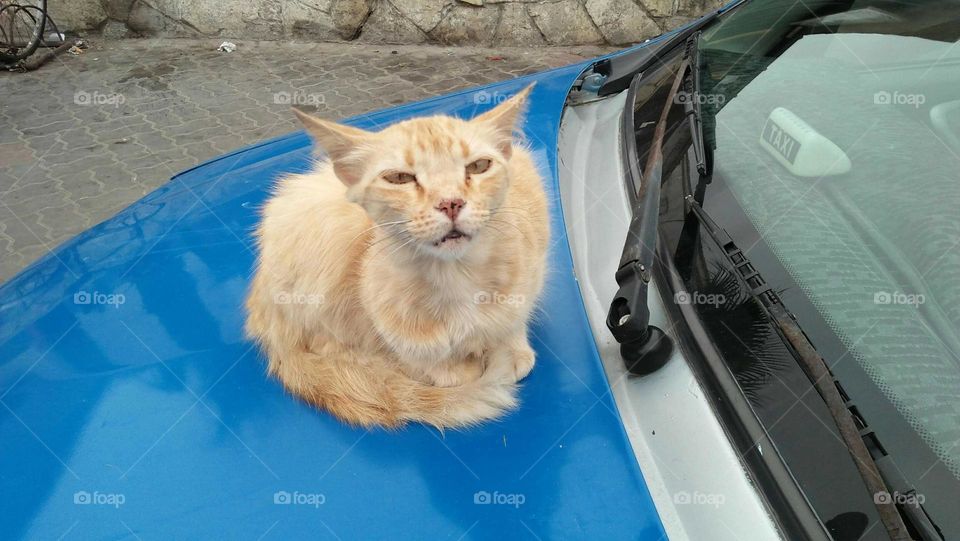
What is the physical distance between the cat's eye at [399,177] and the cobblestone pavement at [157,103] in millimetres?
4270

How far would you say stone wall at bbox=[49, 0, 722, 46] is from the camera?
798 cm

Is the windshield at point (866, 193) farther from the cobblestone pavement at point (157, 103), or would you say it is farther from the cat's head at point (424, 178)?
the cobblestone pavement at point (157, 103)

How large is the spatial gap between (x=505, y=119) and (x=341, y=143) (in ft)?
1.47

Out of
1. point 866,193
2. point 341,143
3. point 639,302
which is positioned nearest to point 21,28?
point 341,143

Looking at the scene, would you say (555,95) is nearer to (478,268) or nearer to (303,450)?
(478,268)

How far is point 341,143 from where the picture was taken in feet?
5.51

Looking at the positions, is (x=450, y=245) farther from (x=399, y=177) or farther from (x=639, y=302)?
(x=639, y=302)

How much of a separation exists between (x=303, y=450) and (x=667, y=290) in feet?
3.22

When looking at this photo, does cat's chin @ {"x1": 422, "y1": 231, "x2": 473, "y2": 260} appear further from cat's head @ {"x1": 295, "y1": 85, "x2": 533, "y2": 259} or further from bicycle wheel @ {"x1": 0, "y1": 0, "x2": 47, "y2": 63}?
bicycle wheel @ {"x1": 0, "y1": 0, "x2": 47, "y2": 63}

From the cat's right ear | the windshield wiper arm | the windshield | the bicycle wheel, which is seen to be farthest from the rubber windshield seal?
the bicycle wheel

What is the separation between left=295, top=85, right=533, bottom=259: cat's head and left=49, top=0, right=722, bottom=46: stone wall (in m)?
6.87

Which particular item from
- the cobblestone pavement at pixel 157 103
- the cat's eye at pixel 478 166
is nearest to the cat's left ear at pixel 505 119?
the cat's eye at pixel 478 166

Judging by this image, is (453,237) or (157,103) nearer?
(453,237)

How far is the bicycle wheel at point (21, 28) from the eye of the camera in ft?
25.2
